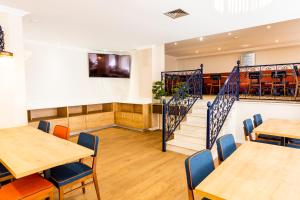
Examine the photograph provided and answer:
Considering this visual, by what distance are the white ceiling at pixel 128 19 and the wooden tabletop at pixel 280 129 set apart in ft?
6.70

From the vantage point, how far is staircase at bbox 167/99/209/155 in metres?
4.16

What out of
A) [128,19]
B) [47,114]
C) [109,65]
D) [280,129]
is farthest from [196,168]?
[109,65]

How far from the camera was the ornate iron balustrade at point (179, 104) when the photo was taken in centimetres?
443

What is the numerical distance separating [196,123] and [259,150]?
272 centimetres

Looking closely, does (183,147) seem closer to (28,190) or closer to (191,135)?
(191,135)

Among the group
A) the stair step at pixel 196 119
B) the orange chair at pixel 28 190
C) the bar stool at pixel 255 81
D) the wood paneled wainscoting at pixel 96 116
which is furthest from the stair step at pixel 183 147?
the orange chair at pixel 28 190

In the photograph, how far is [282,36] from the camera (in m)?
7.23

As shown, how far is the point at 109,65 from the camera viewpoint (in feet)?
23.0

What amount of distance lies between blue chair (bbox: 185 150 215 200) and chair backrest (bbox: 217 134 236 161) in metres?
0.28

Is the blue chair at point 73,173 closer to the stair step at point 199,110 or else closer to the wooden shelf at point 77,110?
the stair step at point 199,110

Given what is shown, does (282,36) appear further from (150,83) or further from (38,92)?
(38,92)

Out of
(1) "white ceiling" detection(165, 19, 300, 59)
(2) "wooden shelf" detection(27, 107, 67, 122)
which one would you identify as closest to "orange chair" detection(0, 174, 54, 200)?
(2) "wooden shelf" detection(27, 107, 67, 122)

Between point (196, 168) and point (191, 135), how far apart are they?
2.87 metres

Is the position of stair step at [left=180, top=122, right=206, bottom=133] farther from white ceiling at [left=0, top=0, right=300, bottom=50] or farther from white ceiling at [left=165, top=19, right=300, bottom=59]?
white ceiling at [left=165, top=19, right=300, bottom=59]
